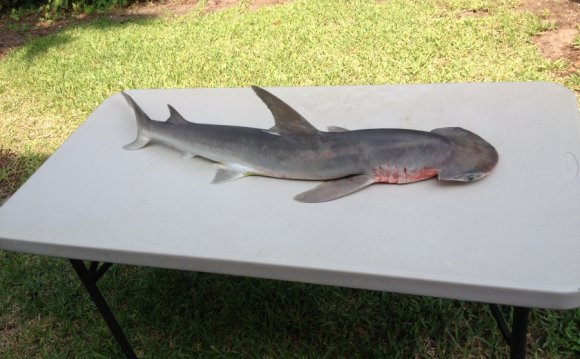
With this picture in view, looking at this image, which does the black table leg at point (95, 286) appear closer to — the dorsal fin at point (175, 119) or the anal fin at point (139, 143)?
the anal fin at point (139, 143)

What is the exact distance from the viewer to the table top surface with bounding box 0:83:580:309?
1.26m

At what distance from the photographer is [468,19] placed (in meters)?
4.49

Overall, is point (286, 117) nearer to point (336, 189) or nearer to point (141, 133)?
point (336, 189)

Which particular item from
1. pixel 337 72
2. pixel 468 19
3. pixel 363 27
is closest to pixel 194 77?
pixel 337 72

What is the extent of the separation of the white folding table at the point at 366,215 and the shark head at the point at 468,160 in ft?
0.12

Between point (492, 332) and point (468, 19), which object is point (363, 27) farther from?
point (492, 332)

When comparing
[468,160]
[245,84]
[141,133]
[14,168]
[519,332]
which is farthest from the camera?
[245,84]

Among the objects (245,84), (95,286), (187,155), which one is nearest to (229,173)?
(187,155)

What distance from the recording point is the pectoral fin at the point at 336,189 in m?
1.55

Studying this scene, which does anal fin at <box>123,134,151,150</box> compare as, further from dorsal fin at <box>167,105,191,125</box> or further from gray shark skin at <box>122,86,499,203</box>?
gray shark skin at <box>122,86,499,203</box>

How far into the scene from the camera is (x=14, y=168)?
143 inches

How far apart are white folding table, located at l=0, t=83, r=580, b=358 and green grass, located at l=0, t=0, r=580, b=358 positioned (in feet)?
1.64

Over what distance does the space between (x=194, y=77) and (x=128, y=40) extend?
1502 mm

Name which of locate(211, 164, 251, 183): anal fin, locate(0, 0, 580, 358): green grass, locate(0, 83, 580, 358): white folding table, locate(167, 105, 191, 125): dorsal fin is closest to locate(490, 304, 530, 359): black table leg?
locate(0, 83, 580, 358): white folding table
